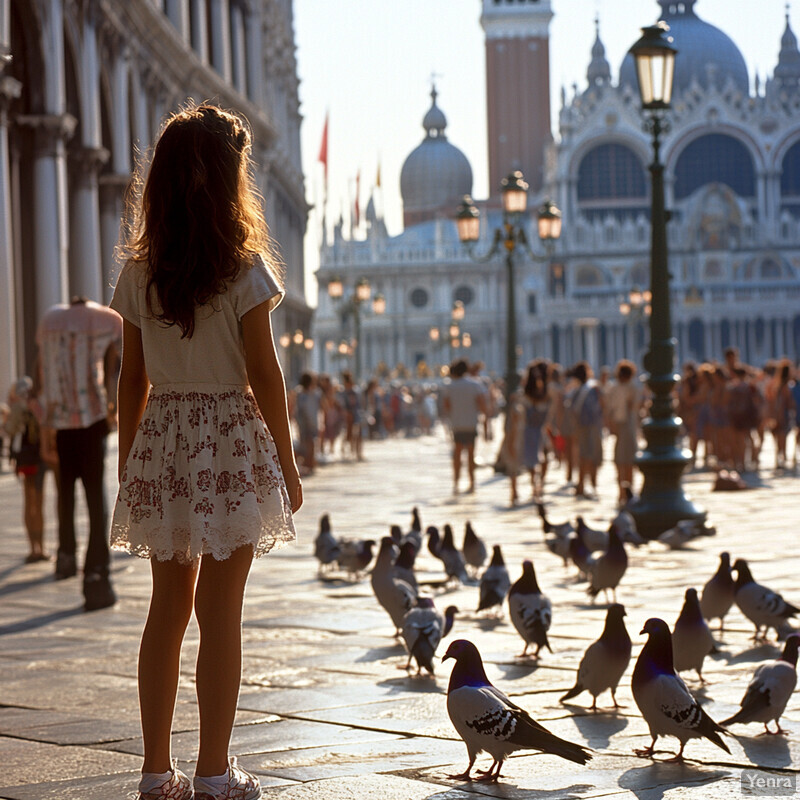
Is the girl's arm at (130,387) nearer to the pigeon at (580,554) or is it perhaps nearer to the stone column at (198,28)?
the pigeon at (580,554)

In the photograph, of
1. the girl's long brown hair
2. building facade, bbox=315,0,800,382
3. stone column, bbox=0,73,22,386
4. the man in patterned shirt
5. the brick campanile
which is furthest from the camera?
the brick campanile

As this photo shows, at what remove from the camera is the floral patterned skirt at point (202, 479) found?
2.99 meters

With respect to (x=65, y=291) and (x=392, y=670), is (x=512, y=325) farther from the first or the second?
(x=392, y=670)

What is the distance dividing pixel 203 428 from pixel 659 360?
7.21m

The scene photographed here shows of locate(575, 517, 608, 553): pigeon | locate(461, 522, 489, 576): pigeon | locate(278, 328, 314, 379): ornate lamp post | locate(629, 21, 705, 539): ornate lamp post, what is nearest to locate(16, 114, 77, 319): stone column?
locate(629, 21, 705, 539): ornate lamp post

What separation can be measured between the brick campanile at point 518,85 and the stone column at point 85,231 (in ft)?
184

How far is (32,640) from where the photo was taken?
5504 mm

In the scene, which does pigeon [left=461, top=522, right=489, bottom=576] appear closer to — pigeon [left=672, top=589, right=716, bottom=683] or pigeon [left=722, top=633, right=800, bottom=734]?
pigeon [left=672, top=589, right=716, bottom=683]

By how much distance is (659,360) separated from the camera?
389 inches

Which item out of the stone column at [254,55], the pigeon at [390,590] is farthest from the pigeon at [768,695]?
the stone column at [254,55]

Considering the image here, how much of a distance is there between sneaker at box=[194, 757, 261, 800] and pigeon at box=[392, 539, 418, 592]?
247cm

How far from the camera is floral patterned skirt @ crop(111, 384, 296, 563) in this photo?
9.80 ft

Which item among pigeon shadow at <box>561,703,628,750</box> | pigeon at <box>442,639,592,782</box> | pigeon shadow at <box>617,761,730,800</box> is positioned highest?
pigeon at <box>442,639,592,782</box>

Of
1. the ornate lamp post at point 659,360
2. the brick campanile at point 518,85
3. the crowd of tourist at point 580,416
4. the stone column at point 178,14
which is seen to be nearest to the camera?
the ornate lamp post at point 659,360
